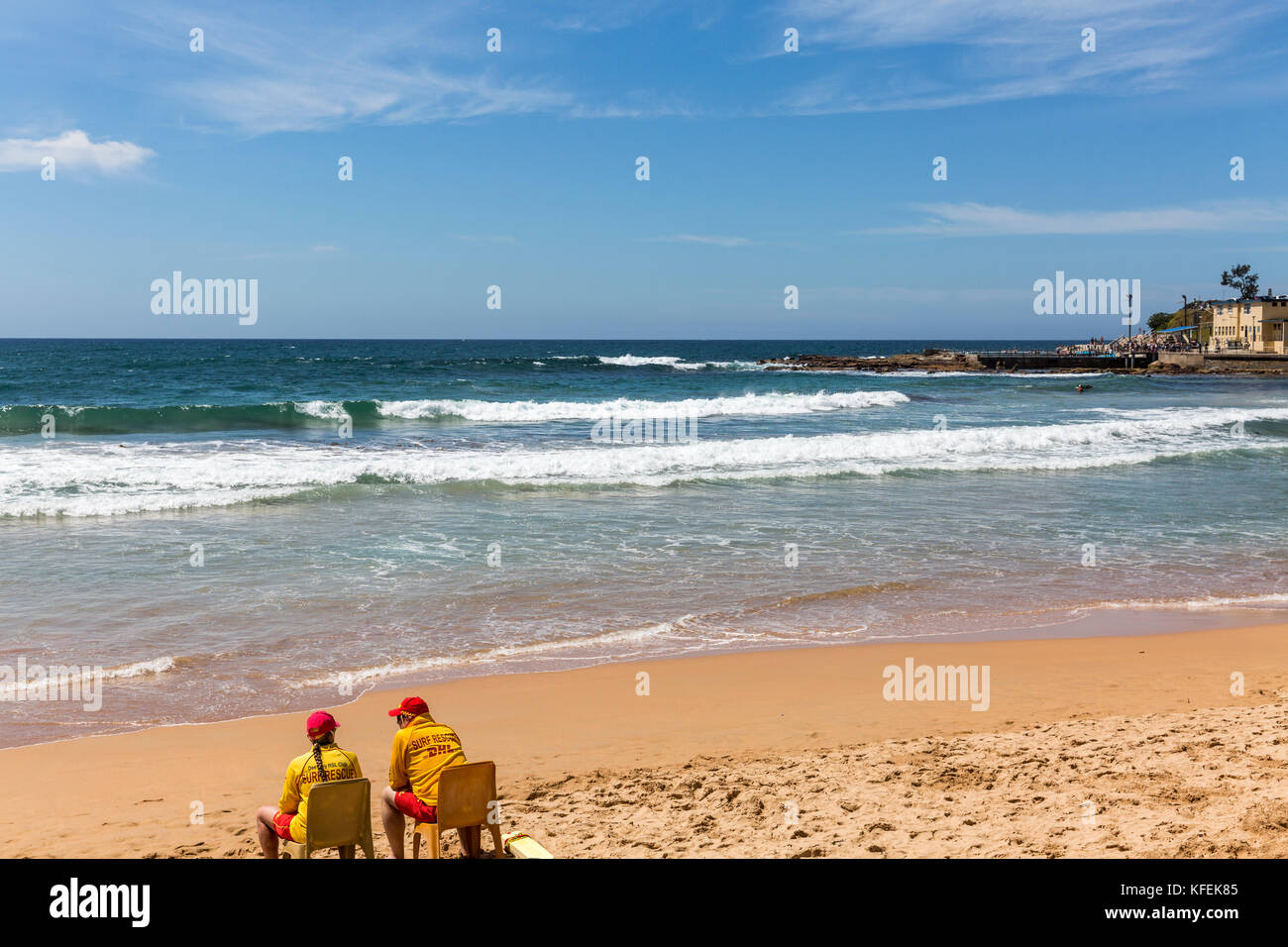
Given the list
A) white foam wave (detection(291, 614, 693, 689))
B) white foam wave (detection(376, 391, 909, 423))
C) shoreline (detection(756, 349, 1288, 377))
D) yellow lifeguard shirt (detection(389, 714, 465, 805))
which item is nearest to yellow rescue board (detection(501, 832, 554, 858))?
yellow lifeguard shirt (detection(389, 714, 465, 805))

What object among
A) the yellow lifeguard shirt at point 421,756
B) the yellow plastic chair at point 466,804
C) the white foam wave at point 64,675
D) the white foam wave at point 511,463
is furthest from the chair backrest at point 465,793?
the white foam wave at point 511,463

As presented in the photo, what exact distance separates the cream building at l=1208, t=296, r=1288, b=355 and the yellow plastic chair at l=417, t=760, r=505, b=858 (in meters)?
82.2

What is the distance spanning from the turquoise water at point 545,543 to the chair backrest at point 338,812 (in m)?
A: 3.22

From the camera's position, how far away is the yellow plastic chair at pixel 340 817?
4473 mm

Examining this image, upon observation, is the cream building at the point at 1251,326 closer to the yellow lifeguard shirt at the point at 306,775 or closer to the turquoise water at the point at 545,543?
the turquoise water at the point at 545,543

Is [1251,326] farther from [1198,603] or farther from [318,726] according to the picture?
[318,726]

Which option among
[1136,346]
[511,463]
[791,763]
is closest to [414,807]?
[791,763]

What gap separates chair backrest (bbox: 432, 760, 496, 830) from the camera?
4691 mm

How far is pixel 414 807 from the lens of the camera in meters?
4.95

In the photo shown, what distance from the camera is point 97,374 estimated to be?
5369 cm

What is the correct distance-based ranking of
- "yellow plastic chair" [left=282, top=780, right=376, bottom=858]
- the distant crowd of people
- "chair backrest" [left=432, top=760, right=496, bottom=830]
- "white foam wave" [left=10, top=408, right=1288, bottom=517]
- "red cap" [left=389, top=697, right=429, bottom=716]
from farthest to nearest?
the distant crowd of people
"white foam wave" [left=10, top=408, right=1288, bottom=517]
"red cap" [left=389, top=697, right=429, bottom=716]
"chair backrest" [left=432, top=760, right=496, bottom=830]
"yellow plastic chair" [left=282, top=780, right=376, bottom=858]

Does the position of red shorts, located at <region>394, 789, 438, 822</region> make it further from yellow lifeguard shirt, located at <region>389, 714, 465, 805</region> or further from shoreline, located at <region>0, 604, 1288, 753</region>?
shoreline, located at <region>0, 604, 1288, 753</region>

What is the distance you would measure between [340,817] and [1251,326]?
284 feet

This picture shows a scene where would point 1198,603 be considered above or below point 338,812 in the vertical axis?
below
